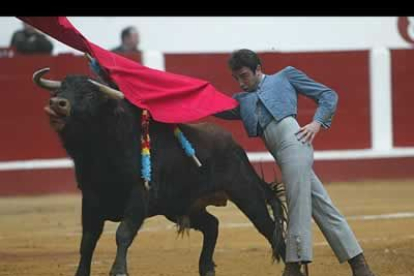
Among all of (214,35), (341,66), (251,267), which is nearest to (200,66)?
(214,35)

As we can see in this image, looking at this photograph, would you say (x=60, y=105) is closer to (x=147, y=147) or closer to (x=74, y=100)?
(x=74, y=100)

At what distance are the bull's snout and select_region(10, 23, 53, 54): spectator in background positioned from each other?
6.18 m

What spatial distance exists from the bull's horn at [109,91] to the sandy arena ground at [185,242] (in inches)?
50.6

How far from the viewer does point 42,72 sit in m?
5.54

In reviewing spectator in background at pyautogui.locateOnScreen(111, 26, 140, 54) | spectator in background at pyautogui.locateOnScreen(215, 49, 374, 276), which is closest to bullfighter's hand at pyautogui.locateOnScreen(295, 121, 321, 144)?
spectator in background at pyautogui.locateOnScreen(215, 49, 374, 276)

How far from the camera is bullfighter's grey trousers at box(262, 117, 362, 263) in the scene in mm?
5605

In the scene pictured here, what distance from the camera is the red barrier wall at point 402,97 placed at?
1219 cm

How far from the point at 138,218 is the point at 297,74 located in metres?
1.03

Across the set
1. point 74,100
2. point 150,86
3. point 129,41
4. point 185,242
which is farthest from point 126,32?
point 74,100

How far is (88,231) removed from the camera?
572 centimetres

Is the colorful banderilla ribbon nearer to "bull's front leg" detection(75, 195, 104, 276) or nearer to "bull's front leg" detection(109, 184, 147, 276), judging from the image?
"bull's front leg" detection(109, 184, 147, 276)

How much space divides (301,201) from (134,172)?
807 mm

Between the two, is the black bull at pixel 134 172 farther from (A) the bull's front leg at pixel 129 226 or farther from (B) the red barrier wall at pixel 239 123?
(B) the red barrier wall at pixel 239 123
